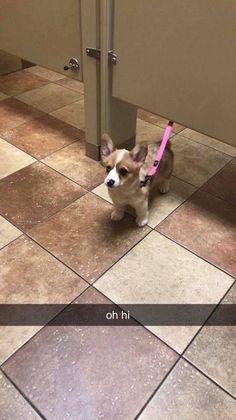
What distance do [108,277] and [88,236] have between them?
23 centimetres

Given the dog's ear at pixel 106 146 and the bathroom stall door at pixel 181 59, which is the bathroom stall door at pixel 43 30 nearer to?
the bathroom stall door at pixel 181 59

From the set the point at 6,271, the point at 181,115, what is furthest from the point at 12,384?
the point at 181,115

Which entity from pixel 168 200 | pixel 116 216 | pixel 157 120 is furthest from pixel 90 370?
pixel 157 120

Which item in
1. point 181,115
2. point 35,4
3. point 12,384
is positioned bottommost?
point 12,384

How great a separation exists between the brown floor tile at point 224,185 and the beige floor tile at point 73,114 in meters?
0.91

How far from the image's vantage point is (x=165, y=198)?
171cm

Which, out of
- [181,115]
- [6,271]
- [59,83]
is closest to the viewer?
[6,271]

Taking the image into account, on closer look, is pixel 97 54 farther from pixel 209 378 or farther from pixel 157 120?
pixel 209 378

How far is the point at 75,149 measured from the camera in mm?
2049

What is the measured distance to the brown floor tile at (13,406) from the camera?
959mm

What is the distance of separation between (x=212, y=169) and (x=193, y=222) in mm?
474

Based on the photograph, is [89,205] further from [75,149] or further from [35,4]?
[35,4]

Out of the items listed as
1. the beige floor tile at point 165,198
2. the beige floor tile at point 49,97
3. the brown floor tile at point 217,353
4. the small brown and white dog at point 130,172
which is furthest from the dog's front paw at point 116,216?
the beige floor tile at point 49,97

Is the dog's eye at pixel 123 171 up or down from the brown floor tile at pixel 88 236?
up
